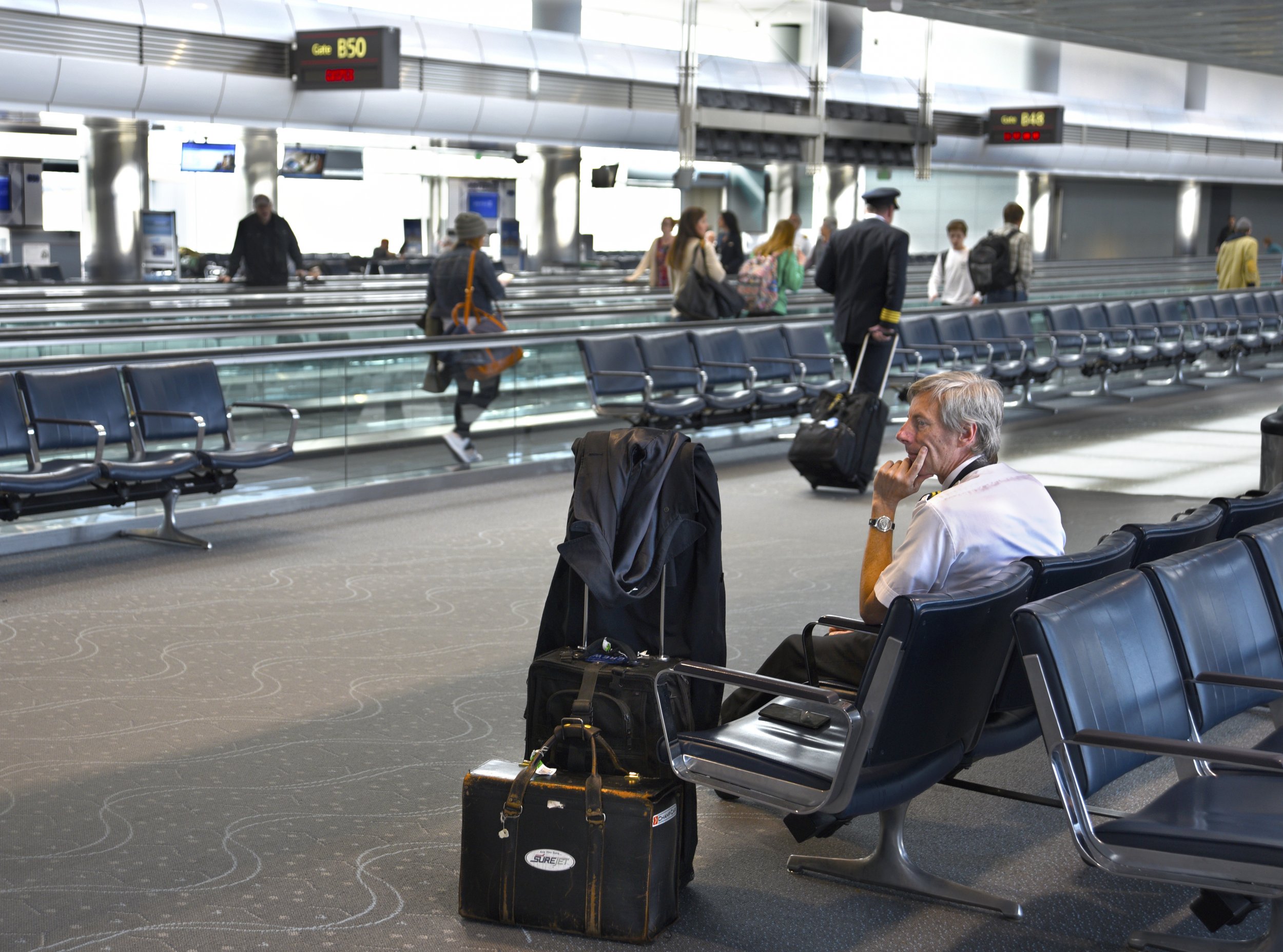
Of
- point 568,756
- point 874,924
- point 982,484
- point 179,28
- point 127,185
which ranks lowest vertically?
point 874,924

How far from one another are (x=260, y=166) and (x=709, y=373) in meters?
9.47

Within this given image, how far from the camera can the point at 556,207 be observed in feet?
64.4

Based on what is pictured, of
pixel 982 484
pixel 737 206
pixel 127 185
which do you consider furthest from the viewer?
pixel 737 206

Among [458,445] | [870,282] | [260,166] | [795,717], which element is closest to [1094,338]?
[870,282]

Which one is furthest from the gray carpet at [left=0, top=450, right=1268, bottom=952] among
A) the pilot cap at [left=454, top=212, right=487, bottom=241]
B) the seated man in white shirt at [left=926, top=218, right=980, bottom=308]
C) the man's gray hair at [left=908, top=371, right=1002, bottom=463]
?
the seated man in white shirt at [left=926, top=218, right=980, bottom=308]

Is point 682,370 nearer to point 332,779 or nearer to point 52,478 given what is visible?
point 52,478

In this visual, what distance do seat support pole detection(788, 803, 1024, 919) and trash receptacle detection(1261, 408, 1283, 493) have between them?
13.5 ft

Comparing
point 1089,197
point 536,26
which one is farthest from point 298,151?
point 1089,197

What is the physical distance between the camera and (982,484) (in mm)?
3041

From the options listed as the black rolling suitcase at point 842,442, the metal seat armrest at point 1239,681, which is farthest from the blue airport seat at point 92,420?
the metal seat armrest at point 1239,681

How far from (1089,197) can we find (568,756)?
35.3 m

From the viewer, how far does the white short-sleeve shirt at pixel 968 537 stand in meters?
2.96

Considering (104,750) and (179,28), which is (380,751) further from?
(179,28)

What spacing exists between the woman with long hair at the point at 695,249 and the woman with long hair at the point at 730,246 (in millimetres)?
1199
